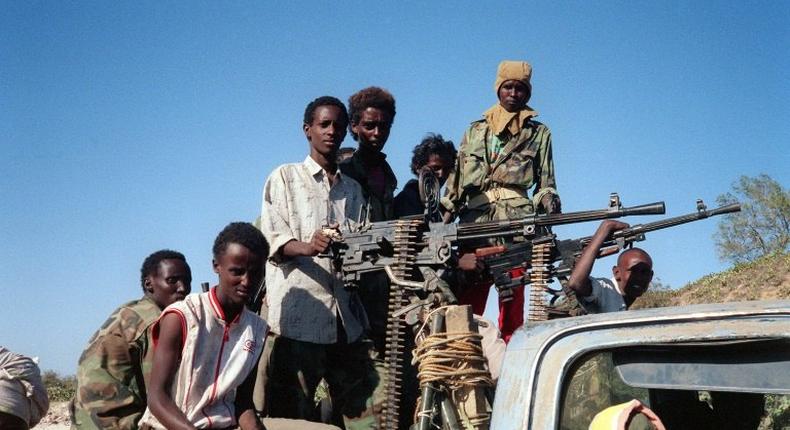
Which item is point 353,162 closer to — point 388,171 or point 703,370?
point 388,171

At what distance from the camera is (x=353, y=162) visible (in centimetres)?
507

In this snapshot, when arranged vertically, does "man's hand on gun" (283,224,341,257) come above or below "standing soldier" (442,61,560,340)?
below

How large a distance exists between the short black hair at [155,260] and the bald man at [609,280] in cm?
241

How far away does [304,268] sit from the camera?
4.25 meters

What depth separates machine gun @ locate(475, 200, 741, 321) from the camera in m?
4.70

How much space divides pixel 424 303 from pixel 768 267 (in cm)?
1278

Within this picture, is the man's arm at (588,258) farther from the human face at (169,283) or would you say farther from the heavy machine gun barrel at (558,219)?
the human face at (169,283)

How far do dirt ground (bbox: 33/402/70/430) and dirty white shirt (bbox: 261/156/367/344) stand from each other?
8.32m

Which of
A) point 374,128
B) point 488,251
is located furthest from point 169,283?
point 488,251

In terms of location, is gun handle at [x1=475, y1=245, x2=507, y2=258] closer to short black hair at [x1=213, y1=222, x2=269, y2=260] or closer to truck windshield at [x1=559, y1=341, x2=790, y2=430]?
short black hair at [x1=213, y1=222, x2=269, y2=260]

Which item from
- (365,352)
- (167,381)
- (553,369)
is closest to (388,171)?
(365,352)

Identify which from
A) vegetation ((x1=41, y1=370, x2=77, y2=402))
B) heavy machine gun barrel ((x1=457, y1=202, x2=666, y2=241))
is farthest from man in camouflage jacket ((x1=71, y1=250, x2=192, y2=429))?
vegetation ((x1=41, y1=370, x2=77, y2=402))

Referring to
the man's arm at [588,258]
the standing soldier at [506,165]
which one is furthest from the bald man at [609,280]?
the standing soldier at [506,165]

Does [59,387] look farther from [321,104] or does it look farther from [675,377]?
[675,377]
